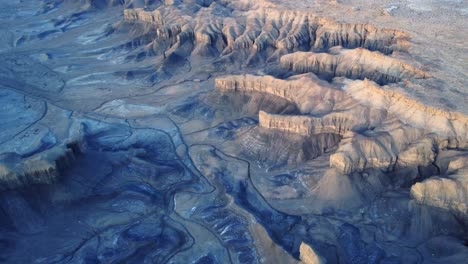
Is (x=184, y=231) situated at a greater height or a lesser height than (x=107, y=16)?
lesser

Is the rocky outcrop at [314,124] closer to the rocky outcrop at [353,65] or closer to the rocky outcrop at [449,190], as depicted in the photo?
the rocky outcrop at [353,65]

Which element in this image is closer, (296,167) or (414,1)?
(296,167)

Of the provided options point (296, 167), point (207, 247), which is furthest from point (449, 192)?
point (207, 247)

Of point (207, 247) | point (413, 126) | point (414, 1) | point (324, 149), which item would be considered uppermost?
point (414, 1)

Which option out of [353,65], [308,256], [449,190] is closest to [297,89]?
[353,65]

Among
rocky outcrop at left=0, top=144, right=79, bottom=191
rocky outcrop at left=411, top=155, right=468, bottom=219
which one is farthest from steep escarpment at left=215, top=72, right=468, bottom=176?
rocky outcrop at left=0, top=144, right=79, bottom=191

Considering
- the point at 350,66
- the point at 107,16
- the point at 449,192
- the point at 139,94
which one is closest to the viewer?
the point at 449,192

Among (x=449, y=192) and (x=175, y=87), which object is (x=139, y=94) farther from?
(x=449, y=192)

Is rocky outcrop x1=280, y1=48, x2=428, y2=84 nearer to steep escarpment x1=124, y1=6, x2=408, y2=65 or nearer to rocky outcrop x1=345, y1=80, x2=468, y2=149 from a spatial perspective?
rocky outcrop x1=345, y1=80, x2=468, y2=149
